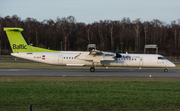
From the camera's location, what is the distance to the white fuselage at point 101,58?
24891 mm

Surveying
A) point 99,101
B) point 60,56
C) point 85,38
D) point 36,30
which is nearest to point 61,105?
point 99,101

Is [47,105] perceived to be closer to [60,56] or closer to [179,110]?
[179,110]

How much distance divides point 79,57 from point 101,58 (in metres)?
2.86

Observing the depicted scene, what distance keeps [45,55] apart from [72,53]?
11.9 ft

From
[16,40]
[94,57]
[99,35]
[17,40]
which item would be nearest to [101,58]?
[94,57]

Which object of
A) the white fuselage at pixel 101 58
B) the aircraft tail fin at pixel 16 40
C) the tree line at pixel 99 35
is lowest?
the white fuselage at pixel 101 58

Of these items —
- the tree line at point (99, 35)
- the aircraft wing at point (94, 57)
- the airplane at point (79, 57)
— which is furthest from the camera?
the tree line at point (99, 35)

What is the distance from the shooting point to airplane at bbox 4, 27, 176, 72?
2462 centimetres

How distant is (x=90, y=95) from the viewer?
10.6 meters

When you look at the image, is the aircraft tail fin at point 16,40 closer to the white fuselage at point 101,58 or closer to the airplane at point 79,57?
the airplane at point 79,57

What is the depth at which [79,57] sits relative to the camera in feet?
82.1

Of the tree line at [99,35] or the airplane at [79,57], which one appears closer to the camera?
the airplane at [79,57]

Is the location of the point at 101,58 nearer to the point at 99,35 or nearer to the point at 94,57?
the point at 94,57

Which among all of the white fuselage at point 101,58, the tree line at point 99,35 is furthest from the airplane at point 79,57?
the tree line at point 99,35
